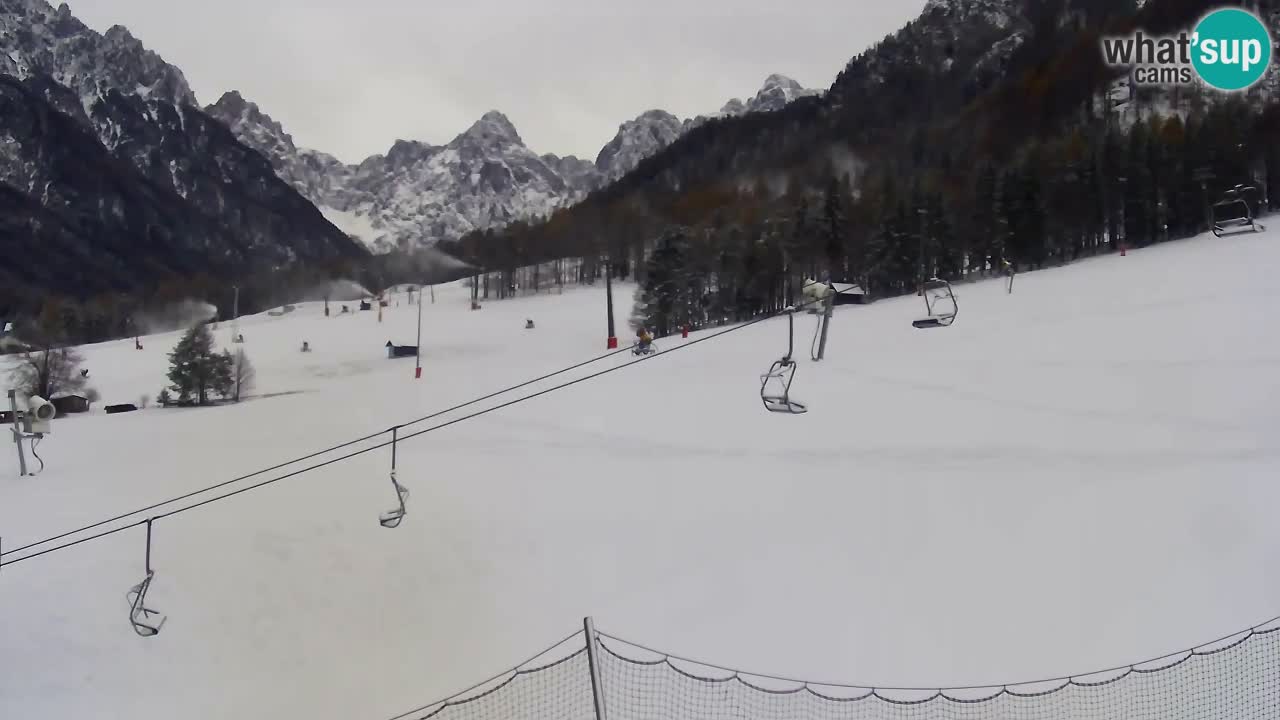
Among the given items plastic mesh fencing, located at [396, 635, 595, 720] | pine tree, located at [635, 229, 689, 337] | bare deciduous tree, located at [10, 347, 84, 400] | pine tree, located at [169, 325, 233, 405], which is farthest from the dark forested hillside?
plastic mesh fencing, located at [396, 635, 595, 720]

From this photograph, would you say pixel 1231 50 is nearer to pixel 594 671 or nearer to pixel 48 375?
pixel 594 671

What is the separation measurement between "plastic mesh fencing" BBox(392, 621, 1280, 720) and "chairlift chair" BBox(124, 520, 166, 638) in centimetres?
364

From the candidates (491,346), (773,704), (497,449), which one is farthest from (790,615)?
(491,346)

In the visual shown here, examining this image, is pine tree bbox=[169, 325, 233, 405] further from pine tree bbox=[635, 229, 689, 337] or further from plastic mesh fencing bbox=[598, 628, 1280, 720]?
plastic mesh fencing bbox=[598, 628, 1280, 720]

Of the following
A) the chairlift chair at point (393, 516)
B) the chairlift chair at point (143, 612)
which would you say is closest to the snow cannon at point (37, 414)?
the chairlift chair at point (143, 612)

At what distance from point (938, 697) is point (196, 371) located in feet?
81.9

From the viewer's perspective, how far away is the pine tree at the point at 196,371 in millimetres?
26078

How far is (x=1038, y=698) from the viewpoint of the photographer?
7867 mm

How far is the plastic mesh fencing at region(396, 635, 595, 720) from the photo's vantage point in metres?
7.91

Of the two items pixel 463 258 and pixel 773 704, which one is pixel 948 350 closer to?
pixel 773 704

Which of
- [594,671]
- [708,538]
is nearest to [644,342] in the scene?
[708,538]

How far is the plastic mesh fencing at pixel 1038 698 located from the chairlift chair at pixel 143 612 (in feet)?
18.0

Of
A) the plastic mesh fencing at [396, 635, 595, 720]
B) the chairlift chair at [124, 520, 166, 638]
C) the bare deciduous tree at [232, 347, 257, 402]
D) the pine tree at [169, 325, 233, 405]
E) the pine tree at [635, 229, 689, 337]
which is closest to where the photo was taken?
the plastic mesh fencing at [396, 635, 595, 720]

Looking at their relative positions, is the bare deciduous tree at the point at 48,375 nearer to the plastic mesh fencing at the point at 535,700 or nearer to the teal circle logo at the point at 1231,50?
the plastic mesh fencing at the point at 535,700
